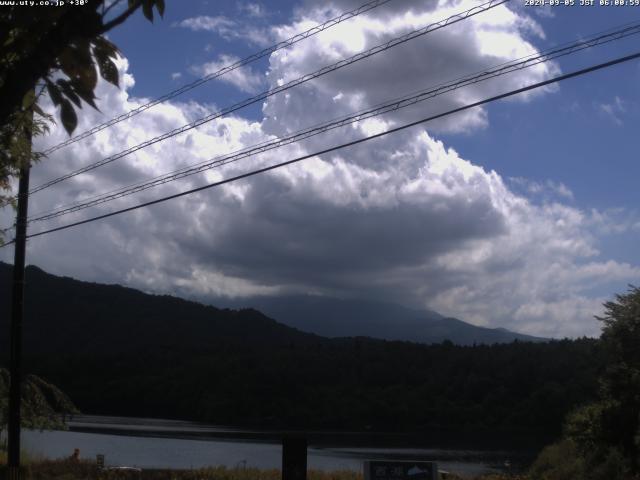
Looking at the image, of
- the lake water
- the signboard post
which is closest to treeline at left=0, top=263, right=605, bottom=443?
the lake water

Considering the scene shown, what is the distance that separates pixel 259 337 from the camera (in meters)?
85.9

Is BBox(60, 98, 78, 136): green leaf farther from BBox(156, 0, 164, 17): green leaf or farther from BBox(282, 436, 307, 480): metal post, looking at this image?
BBox(282, 436, 307, 480): metal post

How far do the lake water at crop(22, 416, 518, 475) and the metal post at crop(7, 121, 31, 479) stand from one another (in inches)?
190

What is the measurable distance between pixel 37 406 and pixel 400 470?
12.6 m

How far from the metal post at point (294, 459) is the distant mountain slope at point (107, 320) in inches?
1704

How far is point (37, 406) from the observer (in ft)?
69.3

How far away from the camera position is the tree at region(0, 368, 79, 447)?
68.7 ft

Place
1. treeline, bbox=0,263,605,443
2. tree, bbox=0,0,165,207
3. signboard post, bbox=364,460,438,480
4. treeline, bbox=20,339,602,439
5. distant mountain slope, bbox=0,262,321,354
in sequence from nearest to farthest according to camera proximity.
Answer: tree, bbox=0,0,165,207 < signboard post, bbox=364,460,438,480 < treeline, bbox=20,339,602,439 < treeline, bbox=0,263,605,443 < distant mountain slope, bbox=0,262,321,354

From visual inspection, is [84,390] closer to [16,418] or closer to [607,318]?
[16,418]

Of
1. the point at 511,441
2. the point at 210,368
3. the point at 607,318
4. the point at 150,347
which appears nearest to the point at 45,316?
the point at 150,347

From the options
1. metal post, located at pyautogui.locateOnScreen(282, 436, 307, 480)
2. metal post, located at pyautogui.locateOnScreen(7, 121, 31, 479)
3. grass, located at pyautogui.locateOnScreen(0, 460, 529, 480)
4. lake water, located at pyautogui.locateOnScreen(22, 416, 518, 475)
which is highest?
metal post, located at pyautogui.locateOnScreen(7, 121, 31, 479)

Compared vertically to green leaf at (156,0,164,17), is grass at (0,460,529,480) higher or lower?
lower

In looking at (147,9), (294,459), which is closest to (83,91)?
(147,9)

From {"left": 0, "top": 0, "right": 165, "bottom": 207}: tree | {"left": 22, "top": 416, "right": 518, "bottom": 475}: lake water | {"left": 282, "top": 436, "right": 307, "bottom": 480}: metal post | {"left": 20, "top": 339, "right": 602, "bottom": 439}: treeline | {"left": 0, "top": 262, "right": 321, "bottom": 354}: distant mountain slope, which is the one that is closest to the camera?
{"left": 0, "top": 0, "right": 165, "bottom": 207}: tree
